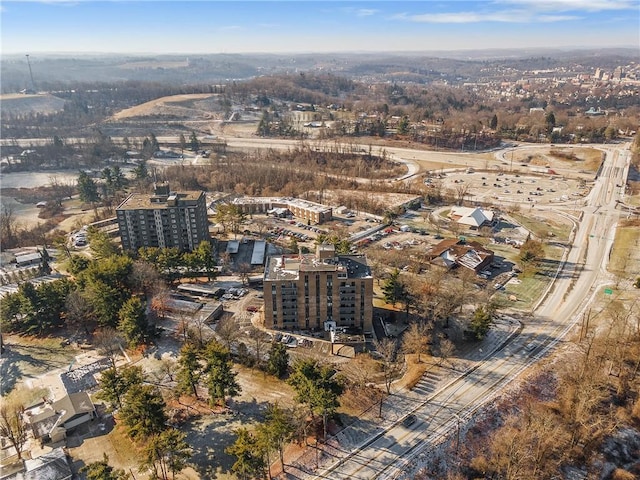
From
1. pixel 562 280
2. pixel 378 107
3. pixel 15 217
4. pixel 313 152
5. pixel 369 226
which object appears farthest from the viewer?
pixel 378 107

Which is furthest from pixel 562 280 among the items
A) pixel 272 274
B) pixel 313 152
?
pixel 313 152

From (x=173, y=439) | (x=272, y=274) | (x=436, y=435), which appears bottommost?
(x=436, y=435)

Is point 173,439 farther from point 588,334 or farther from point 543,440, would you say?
point 588,334

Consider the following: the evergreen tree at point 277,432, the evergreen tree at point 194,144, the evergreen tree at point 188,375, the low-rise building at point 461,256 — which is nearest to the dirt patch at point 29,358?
the evergreen tree at point 188,375

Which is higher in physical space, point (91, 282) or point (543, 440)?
point (91, 282)

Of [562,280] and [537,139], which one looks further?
[537,139]

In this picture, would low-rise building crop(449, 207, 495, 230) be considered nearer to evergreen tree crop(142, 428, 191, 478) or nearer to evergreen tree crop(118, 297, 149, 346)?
evergreen tree crop(118, 297, 149, 346)

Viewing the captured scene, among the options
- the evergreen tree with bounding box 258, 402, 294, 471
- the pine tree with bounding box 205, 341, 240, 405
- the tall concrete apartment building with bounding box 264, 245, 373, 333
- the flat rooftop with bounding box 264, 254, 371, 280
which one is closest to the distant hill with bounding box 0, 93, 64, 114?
the flat rooftop with bounding box 264, 254, 371, 280

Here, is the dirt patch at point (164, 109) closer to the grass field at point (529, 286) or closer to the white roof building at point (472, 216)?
the white roof building at point (472, 216)
